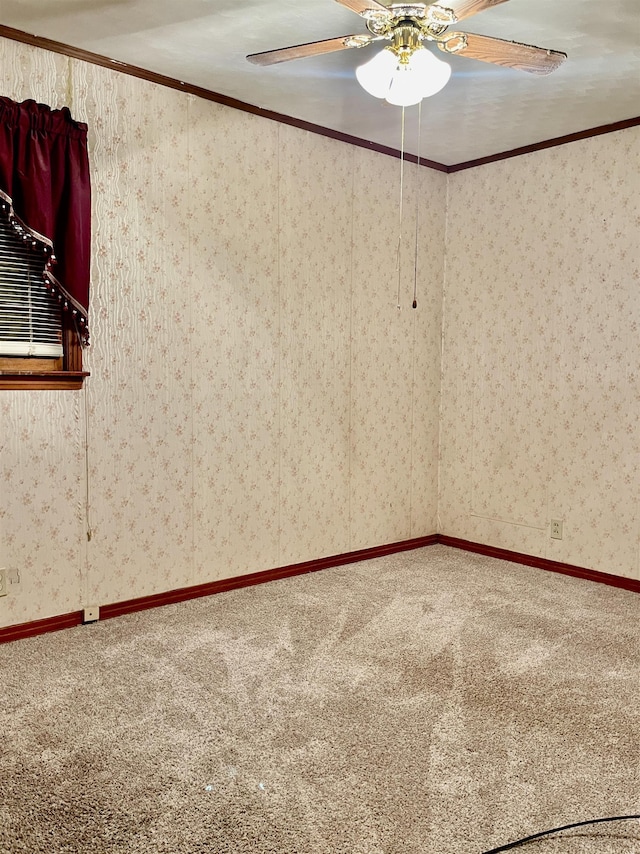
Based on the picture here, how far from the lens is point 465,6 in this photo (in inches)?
78.7

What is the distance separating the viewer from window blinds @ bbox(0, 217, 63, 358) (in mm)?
2789

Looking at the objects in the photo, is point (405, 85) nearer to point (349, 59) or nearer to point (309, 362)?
point (349, 59)

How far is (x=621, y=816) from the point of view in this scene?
1757 millimetres

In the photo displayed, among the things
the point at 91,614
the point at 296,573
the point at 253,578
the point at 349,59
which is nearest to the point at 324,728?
the point at 91,614

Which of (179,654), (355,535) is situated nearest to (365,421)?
(355,535)

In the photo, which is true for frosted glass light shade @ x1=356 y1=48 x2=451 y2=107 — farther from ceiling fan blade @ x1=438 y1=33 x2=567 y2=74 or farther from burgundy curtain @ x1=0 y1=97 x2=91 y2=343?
burgundy curtain @ x1=0 y1=97 x2=91 y2=343

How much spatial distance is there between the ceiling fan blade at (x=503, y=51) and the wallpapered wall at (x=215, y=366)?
1523 mm

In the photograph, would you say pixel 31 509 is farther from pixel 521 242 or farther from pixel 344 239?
pixel 521 242

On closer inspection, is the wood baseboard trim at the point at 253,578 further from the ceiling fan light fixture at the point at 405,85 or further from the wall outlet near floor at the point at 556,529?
the ceiling fan light fixture at the point at 405,85

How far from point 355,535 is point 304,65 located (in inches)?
100

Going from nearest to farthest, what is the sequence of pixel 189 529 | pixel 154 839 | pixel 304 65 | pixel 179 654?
pixel 154 839 < pixel 179 654 < pixel 304 65 < pixel 189 529

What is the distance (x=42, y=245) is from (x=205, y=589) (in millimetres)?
1785

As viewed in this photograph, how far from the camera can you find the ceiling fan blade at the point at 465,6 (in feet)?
6.42

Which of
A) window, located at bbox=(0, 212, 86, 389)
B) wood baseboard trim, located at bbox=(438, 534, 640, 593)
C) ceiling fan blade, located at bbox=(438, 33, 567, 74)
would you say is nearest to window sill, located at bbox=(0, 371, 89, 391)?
window, located at bbox=(0, 212, 86, 389)
